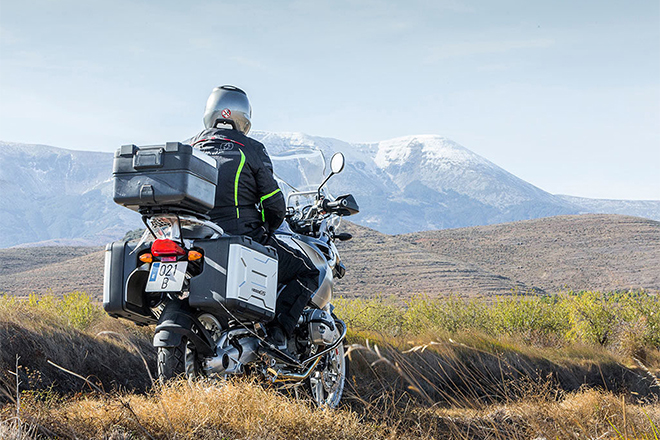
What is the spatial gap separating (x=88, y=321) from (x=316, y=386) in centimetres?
411

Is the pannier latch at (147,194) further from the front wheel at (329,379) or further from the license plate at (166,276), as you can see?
the front wheel at (329,379)

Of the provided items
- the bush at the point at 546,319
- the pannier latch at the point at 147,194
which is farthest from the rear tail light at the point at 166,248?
the bush at the point at 546,319

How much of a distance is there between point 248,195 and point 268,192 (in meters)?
0.15

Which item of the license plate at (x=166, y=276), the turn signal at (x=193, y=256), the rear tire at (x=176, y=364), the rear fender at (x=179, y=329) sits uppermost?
the turn signal at (x=193, y=256)

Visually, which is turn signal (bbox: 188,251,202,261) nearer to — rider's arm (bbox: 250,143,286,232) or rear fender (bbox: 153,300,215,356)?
rear fender (bbox: 153,300,215,356)

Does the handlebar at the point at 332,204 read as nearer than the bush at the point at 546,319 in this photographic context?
Yes

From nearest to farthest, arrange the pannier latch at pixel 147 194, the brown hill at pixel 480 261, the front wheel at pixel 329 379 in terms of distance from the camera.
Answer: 1. the pannier latch at pixel 147 194
2. the front wheel at pixel 329 379
3. the brown hill at pixel 480 261

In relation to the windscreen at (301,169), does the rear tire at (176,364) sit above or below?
below

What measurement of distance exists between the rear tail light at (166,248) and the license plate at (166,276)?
6 cm

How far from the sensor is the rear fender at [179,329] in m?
3.89

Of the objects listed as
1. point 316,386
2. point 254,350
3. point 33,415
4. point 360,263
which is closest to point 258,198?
point 254,350

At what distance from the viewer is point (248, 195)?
467 centimetres

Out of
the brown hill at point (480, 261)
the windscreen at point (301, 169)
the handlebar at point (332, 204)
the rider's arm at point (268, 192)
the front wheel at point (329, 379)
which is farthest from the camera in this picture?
the brown hill at point (480, 261)

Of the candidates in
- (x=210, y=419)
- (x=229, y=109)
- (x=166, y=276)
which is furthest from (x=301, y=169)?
(x=210, y=419)
